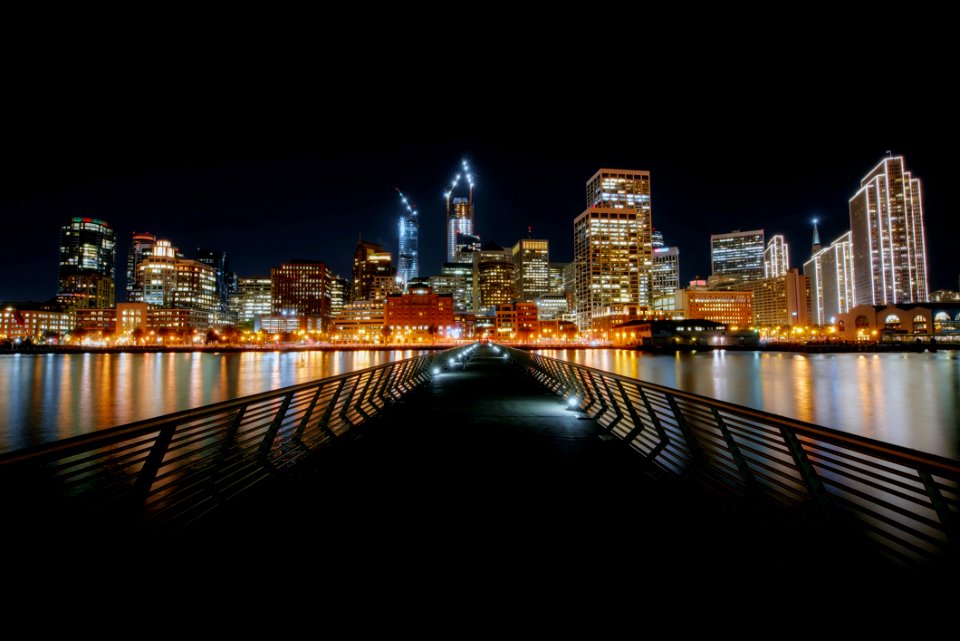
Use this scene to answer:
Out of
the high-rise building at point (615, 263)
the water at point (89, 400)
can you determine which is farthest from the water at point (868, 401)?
the high-rise building at point (615, 263)

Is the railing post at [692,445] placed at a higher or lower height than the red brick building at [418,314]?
lower

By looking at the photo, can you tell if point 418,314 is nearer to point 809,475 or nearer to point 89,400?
point 89,400

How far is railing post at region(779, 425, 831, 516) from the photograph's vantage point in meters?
3.69

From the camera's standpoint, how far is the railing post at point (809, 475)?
12.1 ft

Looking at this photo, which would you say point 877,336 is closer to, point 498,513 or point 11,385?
point 498,513

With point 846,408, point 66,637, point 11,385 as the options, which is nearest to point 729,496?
point 66,637

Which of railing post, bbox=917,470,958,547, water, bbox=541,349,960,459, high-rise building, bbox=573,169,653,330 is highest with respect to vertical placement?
high-rise building, bbox=573,169,653,330

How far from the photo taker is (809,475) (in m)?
3.76

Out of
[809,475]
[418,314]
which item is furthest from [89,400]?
[418,314]

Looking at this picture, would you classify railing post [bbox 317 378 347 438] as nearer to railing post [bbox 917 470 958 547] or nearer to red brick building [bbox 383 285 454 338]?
railing post [bbox 917 470 958 547]

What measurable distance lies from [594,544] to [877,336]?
173 metres

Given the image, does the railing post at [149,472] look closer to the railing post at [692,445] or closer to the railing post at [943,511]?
the railing post at [943,511]

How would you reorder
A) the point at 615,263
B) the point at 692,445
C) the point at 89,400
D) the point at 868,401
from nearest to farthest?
the point at 692,445 → the point at 868,401 → the point at 89,400 → the point at 615,263

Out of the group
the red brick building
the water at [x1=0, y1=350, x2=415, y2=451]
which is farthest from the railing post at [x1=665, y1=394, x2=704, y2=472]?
the red brick building
